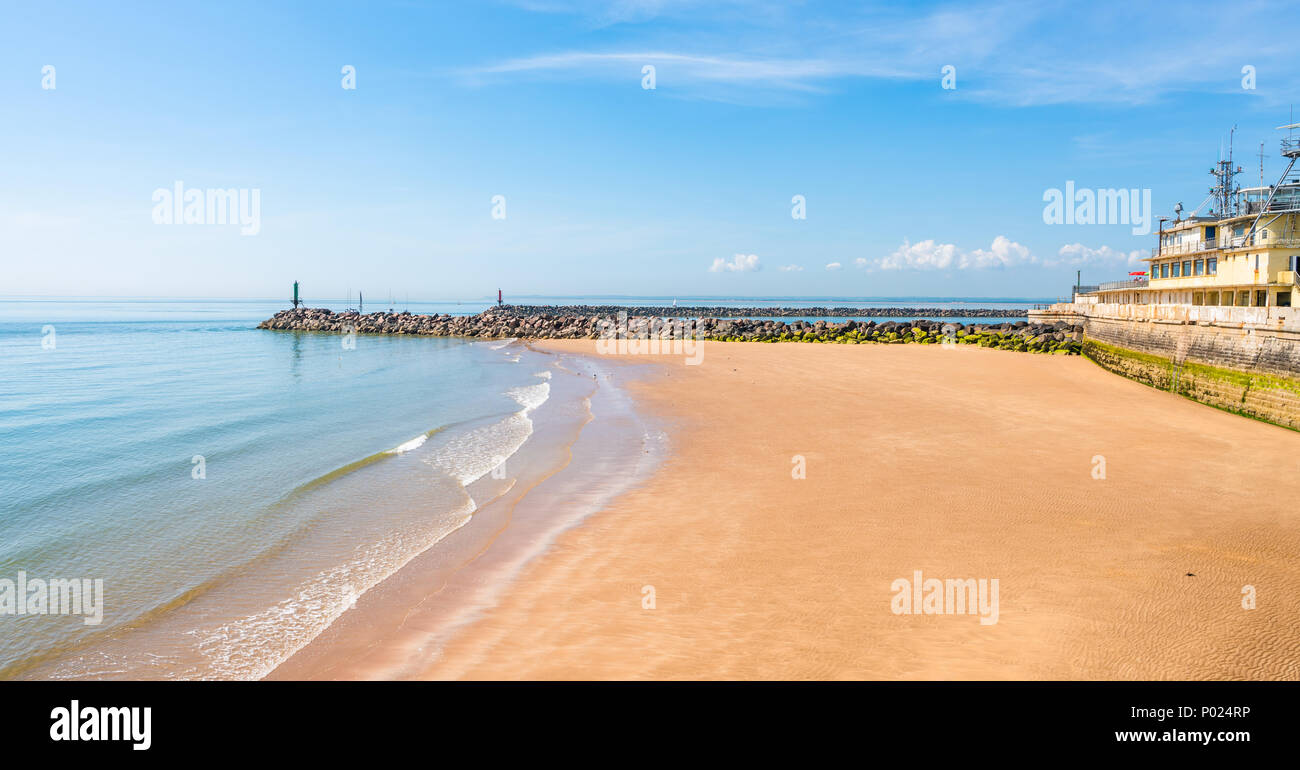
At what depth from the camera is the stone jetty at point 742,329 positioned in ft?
157

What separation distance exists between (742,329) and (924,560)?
174 feet

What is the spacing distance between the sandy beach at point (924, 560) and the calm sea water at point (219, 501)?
282 centimetres

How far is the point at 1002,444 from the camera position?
15.6m

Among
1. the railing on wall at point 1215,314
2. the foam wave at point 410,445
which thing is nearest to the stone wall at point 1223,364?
the railing on wall at point 1215,314

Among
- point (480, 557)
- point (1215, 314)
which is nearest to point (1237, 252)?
point (1215, 314)

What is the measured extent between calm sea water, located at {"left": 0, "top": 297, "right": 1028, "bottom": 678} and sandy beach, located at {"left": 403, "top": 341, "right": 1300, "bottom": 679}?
9.26 feet

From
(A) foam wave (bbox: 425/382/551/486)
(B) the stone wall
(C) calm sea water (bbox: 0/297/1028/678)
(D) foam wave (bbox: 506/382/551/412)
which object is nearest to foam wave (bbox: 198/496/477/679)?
(C) calm sea water (bbox: 0/297/1028/678)

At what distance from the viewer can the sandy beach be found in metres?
6.45

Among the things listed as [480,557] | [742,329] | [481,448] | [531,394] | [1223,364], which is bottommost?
[480,557]

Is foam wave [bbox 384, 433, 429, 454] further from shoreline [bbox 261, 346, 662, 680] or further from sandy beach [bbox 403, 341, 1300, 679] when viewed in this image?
sandy beach [bbox 403, 341, 1300, 679]

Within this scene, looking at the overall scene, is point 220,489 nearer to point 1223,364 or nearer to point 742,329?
point 1223,364

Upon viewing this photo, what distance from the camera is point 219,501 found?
1237cm

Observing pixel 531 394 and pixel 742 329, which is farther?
pixel 742 329

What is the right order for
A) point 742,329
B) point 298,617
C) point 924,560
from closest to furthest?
point 298,617 → point 924,560 → point 742,329
